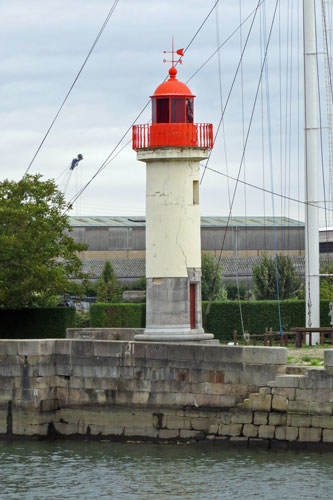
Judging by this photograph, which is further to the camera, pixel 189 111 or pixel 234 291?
pixel 234 291

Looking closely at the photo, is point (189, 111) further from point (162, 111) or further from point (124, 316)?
point (124, 316)

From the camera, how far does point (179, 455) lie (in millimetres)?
34125

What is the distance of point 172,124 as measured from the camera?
39156mm

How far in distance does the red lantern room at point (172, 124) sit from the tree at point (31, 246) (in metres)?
13.9

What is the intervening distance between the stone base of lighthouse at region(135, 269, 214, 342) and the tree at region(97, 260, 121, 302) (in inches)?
1323

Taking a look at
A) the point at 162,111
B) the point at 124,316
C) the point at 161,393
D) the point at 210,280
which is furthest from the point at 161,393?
the point at 210,280

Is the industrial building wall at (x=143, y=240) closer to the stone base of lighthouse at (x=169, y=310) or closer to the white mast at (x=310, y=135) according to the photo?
the white mast at (x=310, y=135)

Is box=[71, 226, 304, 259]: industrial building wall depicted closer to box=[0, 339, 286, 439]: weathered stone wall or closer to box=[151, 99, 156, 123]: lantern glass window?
box=[151, 99, 156, 123]: lantern glass window

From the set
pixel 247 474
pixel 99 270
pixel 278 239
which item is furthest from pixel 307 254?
pixel 278 239

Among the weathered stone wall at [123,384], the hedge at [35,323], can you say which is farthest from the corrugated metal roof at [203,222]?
the weathered stone wall at [123,384]

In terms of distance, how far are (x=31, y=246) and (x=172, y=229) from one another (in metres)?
14.9

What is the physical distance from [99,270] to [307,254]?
1550 inches

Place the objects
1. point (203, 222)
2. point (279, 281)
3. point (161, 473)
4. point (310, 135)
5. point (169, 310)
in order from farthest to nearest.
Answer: point (203, 222) → point (279, 281) → point (310, 135) → point (169, 310) → point (161, 473)

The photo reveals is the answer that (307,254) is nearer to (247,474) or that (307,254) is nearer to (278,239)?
(247,474)
